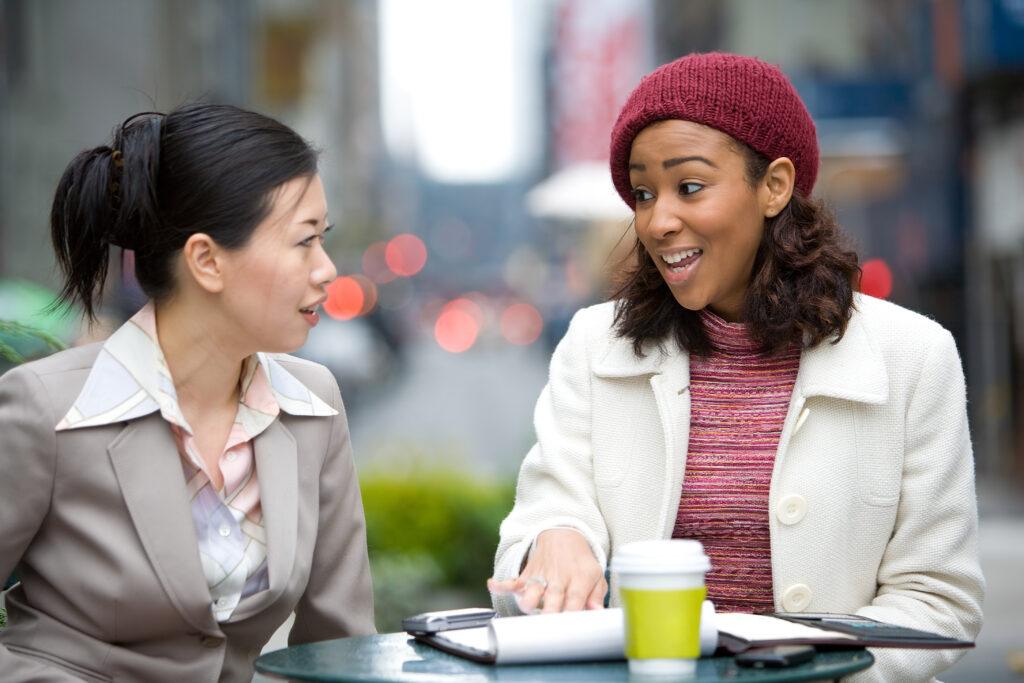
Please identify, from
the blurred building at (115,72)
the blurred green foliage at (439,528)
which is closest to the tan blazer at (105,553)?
the blurred building at (115,72)

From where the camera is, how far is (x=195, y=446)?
3.15 metres

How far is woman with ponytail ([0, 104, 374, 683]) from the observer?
9.71 feet

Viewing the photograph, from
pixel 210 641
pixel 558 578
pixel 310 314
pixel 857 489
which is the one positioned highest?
pixel 310 314

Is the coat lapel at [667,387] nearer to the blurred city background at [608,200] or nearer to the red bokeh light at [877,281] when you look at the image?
the blurred city background at [608,200]

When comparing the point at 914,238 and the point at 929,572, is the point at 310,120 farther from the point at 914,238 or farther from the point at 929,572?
the point at 929,572

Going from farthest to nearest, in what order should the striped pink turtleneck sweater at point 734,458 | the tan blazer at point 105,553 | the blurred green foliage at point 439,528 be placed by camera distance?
the blurred green foliage at point 439,528 → the striped pink turtleneck sweater at point 734,458 → the tan blazer at point 105,553

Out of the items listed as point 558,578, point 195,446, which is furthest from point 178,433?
point 558,578

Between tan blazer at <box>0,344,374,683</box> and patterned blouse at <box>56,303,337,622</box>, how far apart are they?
30mm

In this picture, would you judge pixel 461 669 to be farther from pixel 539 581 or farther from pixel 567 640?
pixel 539 581

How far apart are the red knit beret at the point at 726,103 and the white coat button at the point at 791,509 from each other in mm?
720

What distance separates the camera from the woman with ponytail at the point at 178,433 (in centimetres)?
296

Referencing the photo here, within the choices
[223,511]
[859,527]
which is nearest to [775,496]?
[859,527]

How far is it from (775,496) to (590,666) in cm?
85

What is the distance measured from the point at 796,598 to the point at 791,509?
18 centimetres
